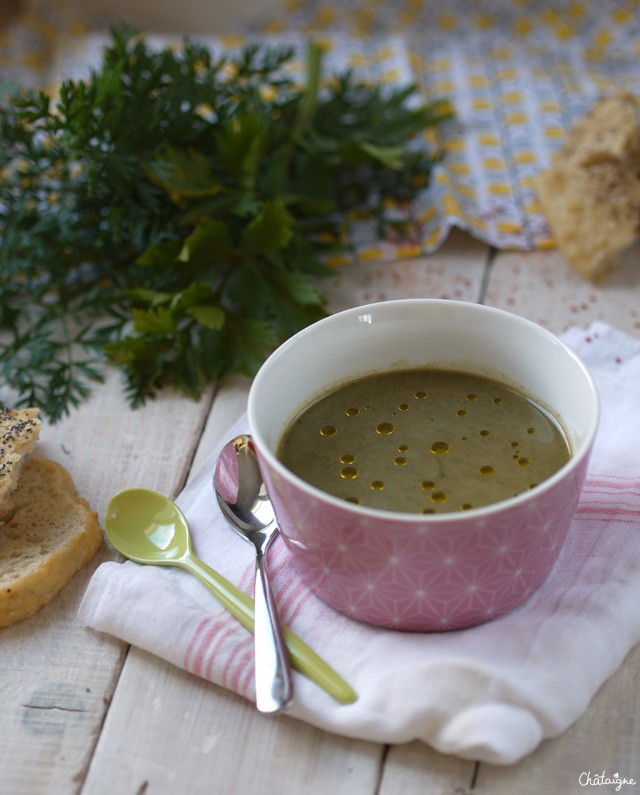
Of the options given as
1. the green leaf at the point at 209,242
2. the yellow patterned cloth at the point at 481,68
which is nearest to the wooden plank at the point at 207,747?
the green leaf at the point at 209,242

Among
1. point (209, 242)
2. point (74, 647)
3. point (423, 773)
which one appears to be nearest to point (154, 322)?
point (209, 242)

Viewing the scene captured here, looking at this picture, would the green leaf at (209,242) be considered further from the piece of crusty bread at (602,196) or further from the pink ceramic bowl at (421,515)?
the piece of crusty bread at (602,196)

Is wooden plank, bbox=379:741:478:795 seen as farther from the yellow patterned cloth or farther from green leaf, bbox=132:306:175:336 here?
the yellow patterned cloth

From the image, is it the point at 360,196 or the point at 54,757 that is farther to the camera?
the point at 360,196

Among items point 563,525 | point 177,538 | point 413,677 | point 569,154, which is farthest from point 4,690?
point 569,154

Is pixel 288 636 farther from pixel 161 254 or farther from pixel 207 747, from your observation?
pixel 161 254

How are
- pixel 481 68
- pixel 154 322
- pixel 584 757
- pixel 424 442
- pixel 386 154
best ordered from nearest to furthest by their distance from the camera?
pixel 584 757 < pixel 424 442 < pixel 154 322 < pixel 386 154 < pixel 481 68

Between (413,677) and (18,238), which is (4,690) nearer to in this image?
(413,677)
